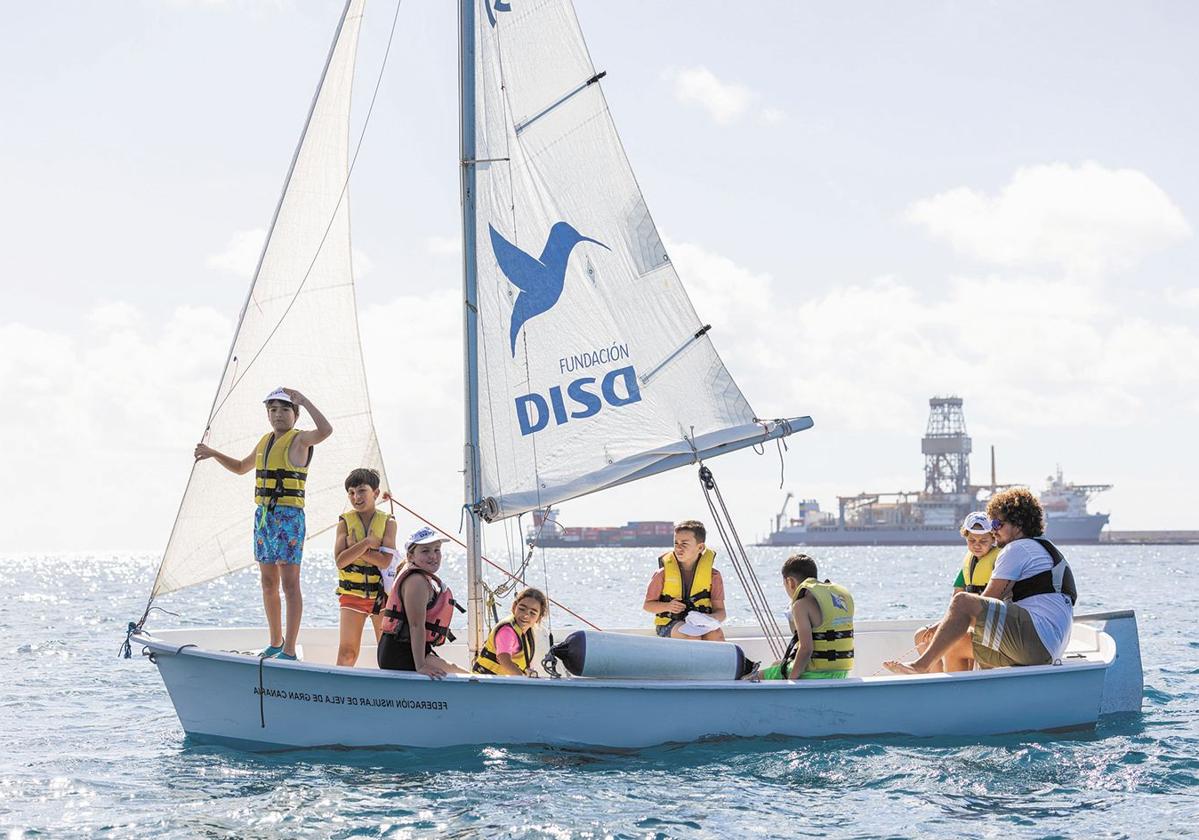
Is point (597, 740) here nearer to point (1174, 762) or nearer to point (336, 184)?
point (1174, 762)

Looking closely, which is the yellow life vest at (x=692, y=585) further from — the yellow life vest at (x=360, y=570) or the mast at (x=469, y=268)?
the yellow life vest at (x=360, y=570)

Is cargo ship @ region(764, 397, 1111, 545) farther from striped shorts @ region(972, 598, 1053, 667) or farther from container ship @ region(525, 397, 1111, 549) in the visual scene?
striped shorts @ region(972, 598, 1053, 667)

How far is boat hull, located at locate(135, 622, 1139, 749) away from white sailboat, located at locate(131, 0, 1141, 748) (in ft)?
0.06

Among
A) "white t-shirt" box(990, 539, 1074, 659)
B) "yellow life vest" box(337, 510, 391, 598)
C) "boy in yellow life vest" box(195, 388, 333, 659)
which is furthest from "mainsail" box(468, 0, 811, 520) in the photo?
"white t-shirt" box(990, 539, 1074, 659)

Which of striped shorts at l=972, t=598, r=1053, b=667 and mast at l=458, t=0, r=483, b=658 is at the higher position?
mast at l=458, t=0, r=483, b=658

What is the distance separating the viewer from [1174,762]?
8.80m

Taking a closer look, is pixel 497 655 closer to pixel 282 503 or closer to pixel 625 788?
pixel 625 788

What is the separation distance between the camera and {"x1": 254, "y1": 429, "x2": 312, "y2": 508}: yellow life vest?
880 centimetres

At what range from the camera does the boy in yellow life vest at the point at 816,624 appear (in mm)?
8625

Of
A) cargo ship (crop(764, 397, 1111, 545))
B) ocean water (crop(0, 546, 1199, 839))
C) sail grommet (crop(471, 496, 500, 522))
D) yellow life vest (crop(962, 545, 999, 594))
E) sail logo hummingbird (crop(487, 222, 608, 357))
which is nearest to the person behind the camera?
ocean water (crop(0, 546, 1199, 839))

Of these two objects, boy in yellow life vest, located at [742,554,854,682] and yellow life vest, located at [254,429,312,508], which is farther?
yellow life vest, located at [254,429,312,508]

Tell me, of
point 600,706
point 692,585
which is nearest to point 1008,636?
point 692,585

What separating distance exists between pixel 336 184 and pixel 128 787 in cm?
470

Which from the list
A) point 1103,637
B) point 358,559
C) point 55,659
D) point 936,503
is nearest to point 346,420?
point 358,559
